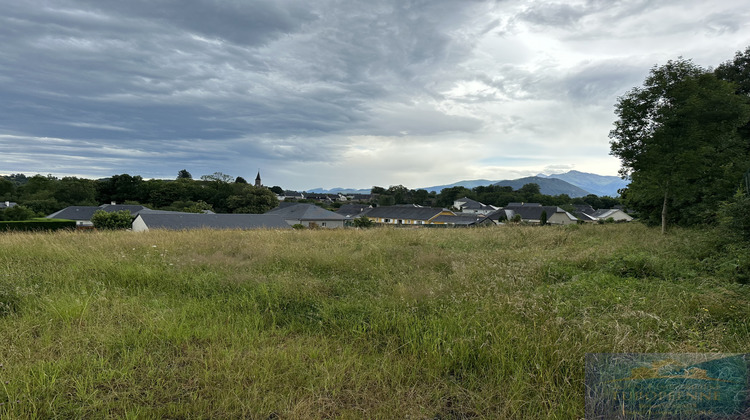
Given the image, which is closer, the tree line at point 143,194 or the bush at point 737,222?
the bush at point 737,222

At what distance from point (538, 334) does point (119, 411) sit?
12.0 feet

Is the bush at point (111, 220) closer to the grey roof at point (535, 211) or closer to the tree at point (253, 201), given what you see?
the tree at point (253, 201)

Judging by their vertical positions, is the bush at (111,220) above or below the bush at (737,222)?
below

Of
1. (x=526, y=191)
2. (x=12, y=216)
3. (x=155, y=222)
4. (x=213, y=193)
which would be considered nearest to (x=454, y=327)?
(x=155, y=222)

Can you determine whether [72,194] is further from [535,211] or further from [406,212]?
[535,211]

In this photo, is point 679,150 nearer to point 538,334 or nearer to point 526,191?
point 538,334

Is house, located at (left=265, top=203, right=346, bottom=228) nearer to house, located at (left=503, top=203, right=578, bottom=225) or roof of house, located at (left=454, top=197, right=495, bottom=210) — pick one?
house, located at (left=503, top=203, right=578, bottom=225)

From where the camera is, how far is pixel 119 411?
2.30 m

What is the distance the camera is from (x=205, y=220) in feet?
118

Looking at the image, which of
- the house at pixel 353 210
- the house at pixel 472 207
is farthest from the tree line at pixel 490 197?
the house at pixel 353 210

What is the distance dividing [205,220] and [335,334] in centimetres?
3769

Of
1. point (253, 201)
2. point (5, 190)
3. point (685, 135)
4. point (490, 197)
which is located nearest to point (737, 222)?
point (685, 135)

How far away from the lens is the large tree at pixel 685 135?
12891 millimetres

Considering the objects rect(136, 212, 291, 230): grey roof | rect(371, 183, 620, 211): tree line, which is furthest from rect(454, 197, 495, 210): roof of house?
rect(136, 212, 291, 230): grey roof
